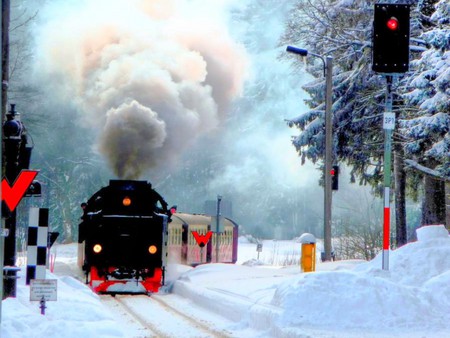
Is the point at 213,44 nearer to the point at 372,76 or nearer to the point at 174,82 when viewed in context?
the point at 174,82

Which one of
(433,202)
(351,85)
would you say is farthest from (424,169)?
(351,85)

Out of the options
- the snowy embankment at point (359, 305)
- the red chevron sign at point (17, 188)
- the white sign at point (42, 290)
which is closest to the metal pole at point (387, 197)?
the snowy embankment at point (359, 305)

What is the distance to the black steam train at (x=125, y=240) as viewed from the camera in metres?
21.7

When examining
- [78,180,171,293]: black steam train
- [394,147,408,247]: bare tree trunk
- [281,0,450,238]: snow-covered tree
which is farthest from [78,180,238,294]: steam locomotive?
[394,147,408,247]: bare tree trunk

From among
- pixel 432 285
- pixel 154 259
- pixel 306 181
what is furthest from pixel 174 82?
pixel 306 181

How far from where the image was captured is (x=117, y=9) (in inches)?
1352

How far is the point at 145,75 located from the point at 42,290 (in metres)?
17.8

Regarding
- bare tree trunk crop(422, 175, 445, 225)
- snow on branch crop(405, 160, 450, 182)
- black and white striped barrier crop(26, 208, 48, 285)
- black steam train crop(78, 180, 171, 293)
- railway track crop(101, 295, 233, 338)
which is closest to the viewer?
black and white striped barrier crop(26, 208, 48, 285)

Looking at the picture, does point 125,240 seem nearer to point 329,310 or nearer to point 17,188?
point 17,188

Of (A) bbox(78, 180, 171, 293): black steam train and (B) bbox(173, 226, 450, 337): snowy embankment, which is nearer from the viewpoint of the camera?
(B) bbox(173, 226, 450, 337): snowy embankment

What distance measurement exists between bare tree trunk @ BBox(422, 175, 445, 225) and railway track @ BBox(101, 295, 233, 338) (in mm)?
9300

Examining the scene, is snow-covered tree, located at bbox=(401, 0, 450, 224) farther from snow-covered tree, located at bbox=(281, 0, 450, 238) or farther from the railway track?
the railway track

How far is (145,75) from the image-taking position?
1157 inches

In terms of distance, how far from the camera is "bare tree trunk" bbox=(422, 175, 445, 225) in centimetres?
2617
